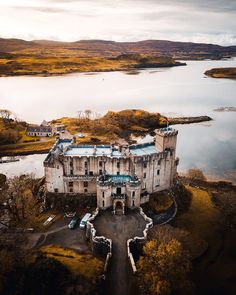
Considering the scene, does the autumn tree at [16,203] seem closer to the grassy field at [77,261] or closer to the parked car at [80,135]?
the grassy field at [77,261]

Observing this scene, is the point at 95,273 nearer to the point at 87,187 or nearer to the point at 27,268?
the point at 27,268

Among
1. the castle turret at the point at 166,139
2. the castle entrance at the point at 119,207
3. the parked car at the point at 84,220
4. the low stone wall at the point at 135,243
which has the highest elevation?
the castle turret at the point at 166,139

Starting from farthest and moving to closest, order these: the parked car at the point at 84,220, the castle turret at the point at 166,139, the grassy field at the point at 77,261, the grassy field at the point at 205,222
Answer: the castle turret at the point at 166,139 < the parked car at the point at 84,220 < the grassy field at the point at 205,222 < the grassy field at the point at 77,261

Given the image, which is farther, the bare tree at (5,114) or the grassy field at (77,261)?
the bare tree at (5,114)

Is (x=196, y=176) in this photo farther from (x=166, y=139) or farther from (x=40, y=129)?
(x=40, y=129)

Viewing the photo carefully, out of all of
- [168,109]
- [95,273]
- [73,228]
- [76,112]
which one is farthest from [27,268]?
[168,109]

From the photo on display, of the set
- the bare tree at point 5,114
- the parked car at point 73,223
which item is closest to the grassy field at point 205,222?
the parked car at point 73,223
